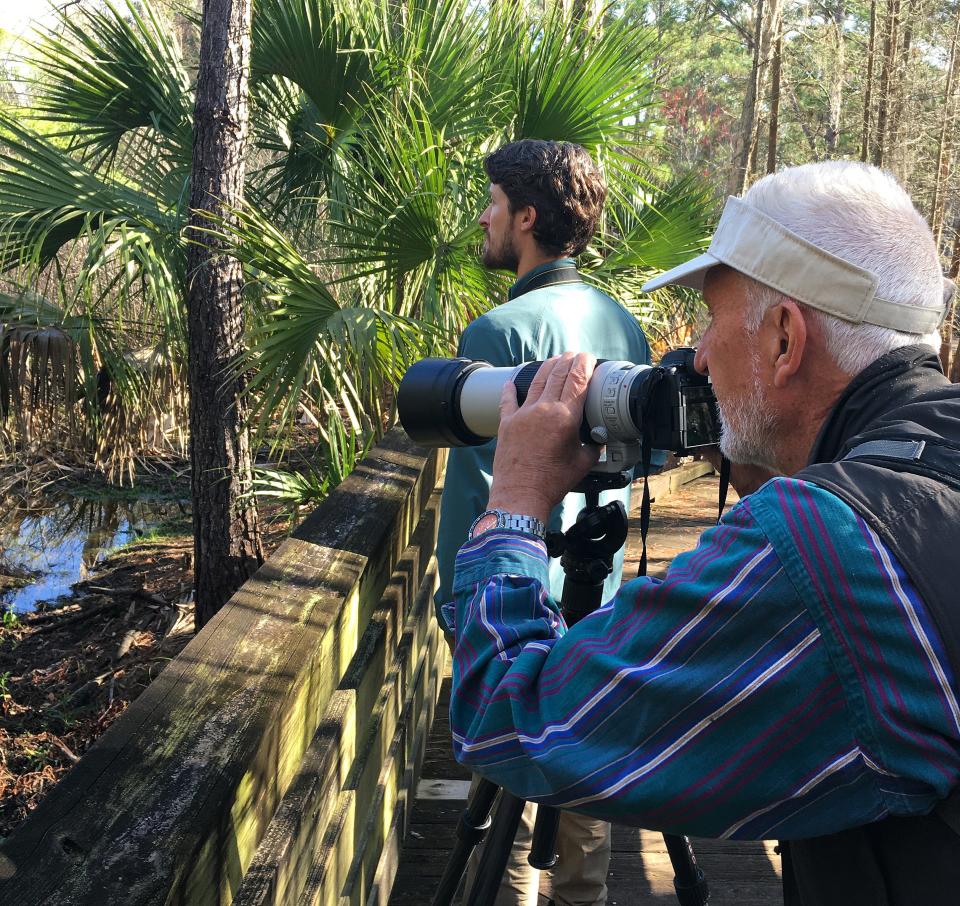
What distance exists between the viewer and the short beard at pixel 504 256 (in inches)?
93.1

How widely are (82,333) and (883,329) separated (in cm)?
563

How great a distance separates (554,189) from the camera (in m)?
2.32

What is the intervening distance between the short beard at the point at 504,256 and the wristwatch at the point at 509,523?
4.36 feet

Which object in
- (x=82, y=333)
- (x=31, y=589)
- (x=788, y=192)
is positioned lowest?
(x=31, y=589)

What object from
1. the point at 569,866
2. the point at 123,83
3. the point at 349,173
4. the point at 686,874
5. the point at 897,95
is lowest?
the point at 569,866

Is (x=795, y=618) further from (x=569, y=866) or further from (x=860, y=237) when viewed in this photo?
(x=569, y=866)

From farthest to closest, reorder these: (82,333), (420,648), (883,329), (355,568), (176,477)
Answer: (176,477)
(82,333)
(420,648)
(355,568)
(883,329)

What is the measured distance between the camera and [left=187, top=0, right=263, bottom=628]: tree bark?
448 centimetres

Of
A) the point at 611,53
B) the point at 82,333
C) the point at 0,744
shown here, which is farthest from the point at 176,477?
the point at 611,53

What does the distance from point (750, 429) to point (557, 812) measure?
36.7 inches

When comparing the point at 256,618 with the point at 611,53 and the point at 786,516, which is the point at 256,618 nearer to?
the point at 786,516

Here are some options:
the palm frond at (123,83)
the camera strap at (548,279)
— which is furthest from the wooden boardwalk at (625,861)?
the palm frond at (123,83)

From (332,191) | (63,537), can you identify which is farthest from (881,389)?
(63,537)

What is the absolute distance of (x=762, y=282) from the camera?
105 centimetres
